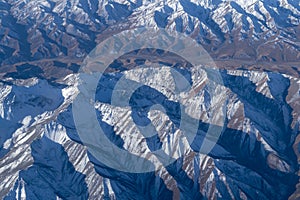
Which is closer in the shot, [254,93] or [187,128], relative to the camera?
[187,128]

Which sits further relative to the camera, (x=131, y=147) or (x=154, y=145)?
(x=154, y=145)

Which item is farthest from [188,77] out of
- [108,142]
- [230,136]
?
[108,142]

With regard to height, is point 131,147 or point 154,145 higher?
point 131,147

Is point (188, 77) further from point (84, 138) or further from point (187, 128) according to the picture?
point (84, 138)

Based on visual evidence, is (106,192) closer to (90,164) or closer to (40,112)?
(90,164)

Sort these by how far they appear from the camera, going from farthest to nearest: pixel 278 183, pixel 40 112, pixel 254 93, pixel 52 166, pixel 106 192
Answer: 1. pixel 254 93
2. pixel 40 112
3. pixel 278 183
4. pixel 52 166
5. pixel 106 192

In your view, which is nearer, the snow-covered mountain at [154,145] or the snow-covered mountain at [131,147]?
the snow-covered mountain at [131,147]

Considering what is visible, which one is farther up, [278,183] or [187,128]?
[187,128]

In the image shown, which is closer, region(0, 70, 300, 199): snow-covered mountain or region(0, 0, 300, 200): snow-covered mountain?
region(0, 70, 300, 199): snow-covered mountain

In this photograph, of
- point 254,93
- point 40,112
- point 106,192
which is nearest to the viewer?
point 106,192
